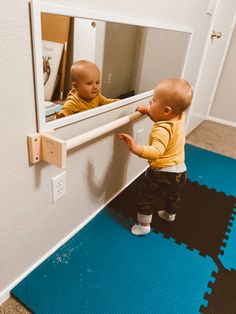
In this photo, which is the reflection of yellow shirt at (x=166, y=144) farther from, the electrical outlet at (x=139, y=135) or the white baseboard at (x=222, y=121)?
the white baseboard at (x=222, y=121)

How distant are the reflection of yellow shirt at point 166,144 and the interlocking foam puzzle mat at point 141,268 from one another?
1.47ft

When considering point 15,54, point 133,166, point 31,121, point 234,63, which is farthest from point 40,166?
point 234,63

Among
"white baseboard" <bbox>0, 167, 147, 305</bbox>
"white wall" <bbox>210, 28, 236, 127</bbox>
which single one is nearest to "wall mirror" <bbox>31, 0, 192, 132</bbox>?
"white baseboard" <bbox>0, 167, 147, 305</bbox>

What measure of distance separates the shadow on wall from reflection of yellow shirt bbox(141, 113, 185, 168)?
241 mm

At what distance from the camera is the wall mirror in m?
0.75

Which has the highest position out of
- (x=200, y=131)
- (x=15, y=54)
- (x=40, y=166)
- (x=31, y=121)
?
(x=15, y=54)

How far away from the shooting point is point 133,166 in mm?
1762

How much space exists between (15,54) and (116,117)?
2.10 ft

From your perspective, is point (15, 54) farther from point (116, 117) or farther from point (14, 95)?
point (116, 117)

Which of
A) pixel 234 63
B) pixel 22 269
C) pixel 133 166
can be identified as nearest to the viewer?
pixel 22 269

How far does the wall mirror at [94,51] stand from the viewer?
746 millimetres

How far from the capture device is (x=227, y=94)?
317 cm

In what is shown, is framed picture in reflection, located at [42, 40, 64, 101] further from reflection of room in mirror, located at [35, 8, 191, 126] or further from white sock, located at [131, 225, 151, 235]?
white sock, located at [131, 225, 151, 235]

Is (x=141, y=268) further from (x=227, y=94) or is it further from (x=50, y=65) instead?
(x=227, y=94)
